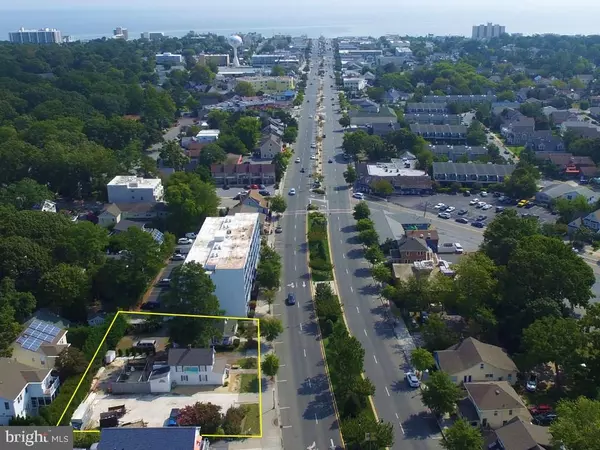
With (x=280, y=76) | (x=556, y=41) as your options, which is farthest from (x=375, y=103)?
(x=556, y=41)

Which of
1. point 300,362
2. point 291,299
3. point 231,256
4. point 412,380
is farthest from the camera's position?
point 291,299

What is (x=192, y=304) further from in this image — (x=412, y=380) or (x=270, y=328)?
(x=412, y=380)

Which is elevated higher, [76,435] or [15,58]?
[15,58]

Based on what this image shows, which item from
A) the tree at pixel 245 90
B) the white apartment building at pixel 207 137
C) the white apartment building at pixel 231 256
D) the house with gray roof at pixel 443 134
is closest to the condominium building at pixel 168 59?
the tree at pixel 245 90

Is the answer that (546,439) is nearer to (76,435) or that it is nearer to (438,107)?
(76,435)

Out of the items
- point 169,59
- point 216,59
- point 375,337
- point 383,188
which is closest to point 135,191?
point 383,188

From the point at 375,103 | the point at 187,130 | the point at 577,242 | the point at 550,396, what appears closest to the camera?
the point at 550,396

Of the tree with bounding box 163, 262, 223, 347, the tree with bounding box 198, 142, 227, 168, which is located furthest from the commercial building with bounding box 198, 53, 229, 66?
the tree with bounding box 163, 262, 223, 347
